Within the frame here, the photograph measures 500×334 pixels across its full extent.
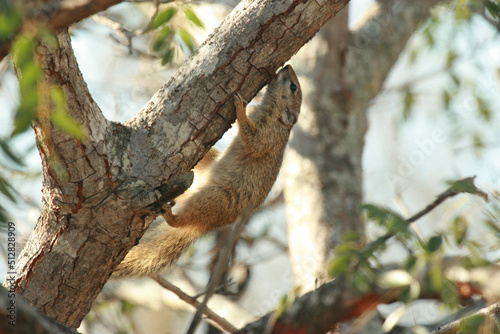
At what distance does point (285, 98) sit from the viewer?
4.05 meters

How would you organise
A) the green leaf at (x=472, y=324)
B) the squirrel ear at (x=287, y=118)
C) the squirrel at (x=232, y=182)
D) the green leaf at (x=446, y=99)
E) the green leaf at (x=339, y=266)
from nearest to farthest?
the green leaf at (x=472, y=324) → the green leaf at (x=339, y=266) → the squirrel at (x=232, y=182) → the squirrel ear at (x=287, y=118) → the green leaf at (x=446, y=99)

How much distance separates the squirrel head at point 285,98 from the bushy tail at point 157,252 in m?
1.22

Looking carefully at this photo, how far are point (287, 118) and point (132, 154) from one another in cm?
199

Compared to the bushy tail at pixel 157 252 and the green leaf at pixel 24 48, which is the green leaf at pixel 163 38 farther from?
the green leaf at pixel 24 48

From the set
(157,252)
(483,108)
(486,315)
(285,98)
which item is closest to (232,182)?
(157,252)

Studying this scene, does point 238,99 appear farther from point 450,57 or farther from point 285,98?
point 450,57

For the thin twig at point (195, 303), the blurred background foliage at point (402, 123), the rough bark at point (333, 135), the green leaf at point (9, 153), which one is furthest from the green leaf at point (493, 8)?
the green leaf at point (9, 153)

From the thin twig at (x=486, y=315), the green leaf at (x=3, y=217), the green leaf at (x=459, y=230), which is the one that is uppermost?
the green leaf at (x=459, y=230)

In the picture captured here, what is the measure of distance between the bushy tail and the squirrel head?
48.1 inches

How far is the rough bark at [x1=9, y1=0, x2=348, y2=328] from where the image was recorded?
2115 millimetres

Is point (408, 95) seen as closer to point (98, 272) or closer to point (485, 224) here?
point (485, 224)

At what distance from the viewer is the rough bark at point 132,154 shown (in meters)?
2.12

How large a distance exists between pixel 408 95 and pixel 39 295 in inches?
181

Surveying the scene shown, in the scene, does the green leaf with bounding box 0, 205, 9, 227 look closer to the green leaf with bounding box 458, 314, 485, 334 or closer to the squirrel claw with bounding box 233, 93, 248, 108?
the squirrel claw with bounding box 233, 93, 248, 108
